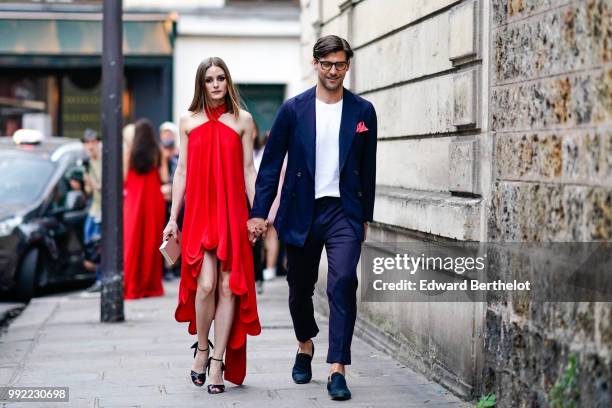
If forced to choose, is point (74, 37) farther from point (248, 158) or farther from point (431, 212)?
point (431, 212)

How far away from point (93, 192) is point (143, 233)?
1.08 meters

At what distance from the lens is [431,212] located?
7.10 m

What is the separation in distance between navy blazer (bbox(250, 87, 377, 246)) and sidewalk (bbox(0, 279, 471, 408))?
3.03 feet

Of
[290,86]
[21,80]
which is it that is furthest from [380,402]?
[21,80]

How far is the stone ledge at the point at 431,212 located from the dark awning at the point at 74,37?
40.9 feet

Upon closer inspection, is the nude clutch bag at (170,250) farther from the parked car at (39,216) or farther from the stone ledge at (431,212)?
the parked car at (39,216)

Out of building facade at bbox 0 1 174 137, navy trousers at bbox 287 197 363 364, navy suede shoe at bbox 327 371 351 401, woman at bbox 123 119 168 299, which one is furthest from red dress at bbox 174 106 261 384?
building facade at bbox 0 1 174 137

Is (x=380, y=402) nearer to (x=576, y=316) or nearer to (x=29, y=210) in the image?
(x=576, y=316)

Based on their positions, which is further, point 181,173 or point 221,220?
point 181,173

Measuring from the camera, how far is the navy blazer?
6.60 metres

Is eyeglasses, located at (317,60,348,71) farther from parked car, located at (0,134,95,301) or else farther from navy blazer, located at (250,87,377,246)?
parked car, located at (0,134,95,301)

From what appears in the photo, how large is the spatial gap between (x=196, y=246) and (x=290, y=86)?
14.6 meters

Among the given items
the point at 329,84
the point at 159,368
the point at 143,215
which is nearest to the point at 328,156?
the point at 329,84

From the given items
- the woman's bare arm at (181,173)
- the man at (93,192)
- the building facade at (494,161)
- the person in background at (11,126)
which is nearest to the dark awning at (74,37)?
the person in background at (11,126)
